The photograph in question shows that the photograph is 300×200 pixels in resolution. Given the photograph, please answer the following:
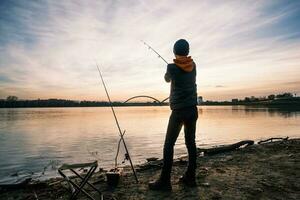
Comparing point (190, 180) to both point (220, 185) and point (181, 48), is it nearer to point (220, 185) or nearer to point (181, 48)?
point (220, 185)

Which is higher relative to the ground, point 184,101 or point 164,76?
point 164,76

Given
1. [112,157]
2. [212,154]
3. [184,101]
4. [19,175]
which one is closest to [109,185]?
[184,101]

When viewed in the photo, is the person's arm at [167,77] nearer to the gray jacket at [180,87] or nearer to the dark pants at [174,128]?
the gray jacket at [180,87]

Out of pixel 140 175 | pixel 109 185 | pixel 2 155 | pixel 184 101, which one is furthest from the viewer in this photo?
pixel 2 155

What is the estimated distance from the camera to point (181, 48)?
18.3 feet

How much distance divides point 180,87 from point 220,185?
225 cm

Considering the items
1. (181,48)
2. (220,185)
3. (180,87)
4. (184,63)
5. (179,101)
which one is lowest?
(220,185)

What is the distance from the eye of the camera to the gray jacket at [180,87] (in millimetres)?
5480

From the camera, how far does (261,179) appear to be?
6.22 m

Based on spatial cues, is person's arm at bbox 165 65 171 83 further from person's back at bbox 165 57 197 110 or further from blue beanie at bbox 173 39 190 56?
blue beanie at bbox 173 39 190 56

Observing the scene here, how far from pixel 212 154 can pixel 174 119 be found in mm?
6057

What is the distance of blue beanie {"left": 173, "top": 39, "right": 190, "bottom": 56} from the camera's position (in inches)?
220

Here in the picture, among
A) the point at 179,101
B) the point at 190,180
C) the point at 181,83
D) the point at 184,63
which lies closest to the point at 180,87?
the point at 181,83

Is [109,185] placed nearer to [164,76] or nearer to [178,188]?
[178,188]
